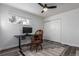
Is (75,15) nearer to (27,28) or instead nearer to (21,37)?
(27,28)

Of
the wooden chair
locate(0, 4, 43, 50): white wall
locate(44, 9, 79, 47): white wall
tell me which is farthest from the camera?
locate(44, 9, 79, 47): white wall

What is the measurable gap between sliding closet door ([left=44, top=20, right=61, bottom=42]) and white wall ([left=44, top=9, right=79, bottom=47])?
264 millimetres

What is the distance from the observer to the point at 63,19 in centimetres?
429

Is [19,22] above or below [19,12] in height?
below

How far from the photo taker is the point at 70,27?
387 centimetres

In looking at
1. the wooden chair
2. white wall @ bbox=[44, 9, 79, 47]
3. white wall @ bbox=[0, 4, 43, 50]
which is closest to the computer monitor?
white wall @ bbox=[0, 4, 43, 50]

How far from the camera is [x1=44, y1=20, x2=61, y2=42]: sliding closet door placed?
15.2ft

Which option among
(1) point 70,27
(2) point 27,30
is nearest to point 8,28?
(2) point 27,30

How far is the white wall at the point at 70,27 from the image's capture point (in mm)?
3604

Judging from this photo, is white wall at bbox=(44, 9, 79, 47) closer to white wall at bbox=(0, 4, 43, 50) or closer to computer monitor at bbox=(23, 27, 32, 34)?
computer monitor at bbox=(23, 27, 32, 34)

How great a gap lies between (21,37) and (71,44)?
2.87 meters

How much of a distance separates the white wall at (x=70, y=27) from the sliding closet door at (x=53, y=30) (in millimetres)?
264

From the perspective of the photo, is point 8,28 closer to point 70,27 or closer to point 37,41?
point 37,41

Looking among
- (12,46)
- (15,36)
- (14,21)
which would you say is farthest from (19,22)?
(12,46)
